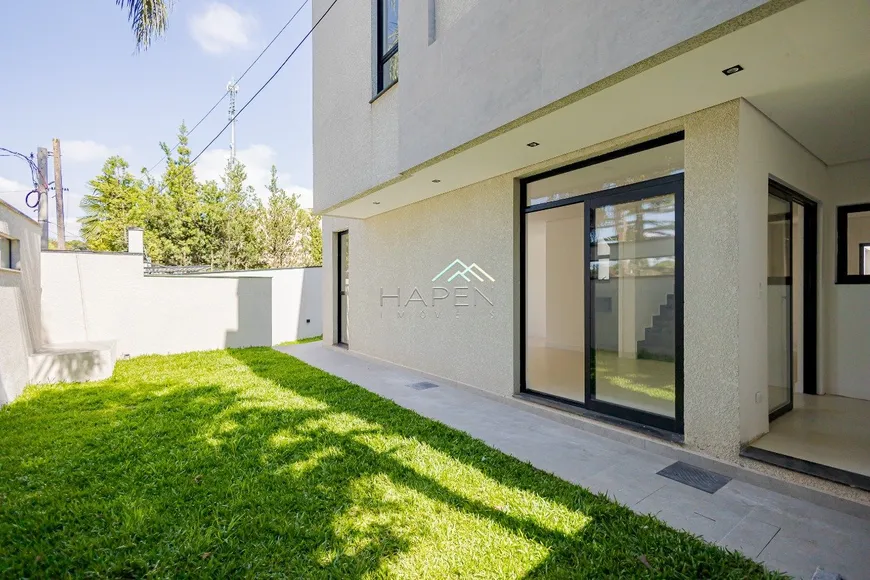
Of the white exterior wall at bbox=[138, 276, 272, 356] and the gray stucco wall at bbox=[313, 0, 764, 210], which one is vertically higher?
the gray stucco wall at bbox=[313, 0, 764, 210]

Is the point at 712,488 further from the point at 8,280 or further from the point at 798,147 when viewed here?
the point at 8,280

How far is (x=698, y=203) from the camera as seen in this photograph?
13.3 ft

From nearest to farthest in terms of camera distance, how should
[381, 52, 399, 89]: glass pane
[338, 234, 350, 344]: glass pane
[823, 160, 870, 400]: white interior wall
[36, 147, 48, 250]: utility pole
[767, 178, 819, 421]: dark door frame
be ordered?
[823, 160, 870, 400]: white interior wall → [767, 178, 819, 421]: dark door frame → [381, 52, 399, 89]: glass pane → [338, 234, 350, 344]: glass pane → [36, 147, 48, 250]: utility pole

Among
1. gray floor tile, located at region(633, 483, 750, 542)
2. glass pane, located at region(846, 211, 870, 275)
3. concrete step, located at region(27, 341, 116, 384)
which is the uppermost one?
glass pane, located at region(846, 211, 870, 275)

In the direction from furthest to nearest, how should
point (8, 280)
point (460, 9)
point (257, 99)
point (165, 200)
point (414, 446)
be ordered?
point (165, 200) → point (257, 99) → point (8, 280) → point (460, 9) → point (414, 446)

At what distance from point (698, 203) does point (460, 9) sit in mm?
3771

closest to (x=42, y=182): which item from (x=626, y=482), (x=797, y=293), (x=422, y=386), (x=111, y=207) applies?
(x=111, y=207)

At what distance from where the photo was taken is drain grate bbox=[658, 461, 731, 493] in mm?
3551

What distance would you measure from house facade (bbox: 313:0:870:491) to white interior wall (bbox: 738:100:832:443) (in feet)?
0.10

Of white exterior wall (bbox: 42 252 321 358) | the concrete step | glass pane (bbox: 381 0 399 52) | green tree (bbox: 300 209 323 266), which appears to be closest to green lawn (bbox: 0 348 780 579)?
the concrete step

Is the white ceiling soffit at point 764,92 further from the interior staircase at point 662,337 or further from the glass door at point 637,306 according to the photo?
the interior staircase at point 662,337

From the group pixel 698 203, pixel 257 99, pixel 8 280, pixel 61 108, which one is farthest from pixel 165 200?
pixel 698 203

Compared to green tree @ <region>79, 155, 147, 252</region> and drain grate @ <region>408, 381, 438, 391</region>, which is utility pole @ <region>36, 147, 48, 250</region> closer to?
green tree @ <region>79, 155, 147, 252</region>

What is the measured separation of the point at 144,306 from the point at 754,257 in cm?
1247
